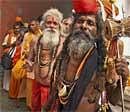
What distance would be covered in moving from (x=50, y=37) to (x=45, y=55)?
5cm

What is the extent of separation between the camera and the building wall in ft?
2.70

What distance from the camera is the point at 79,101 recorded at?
719mm

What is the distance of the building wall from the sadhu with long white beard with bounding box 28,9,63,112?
3 centimetres

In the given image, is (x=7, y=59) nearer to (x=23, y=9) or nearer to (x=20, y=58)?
(x=20, y=58)

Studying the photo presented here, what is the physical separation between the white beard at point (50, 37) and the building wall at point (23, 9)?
0.10m

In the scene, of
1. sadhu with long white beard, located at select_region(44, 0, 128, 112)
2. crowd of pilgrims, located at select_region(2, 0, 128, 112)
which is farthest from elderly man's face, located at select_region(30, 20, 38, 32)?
sadhu with long white beard, located at select_region(44, 0, 128, 112)

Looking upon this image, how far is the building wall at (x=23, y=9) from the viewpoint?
0.82 m

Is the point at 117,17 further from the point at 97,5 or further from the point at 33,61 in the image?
the point at 33,61

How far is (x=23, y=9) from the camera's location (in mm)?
840

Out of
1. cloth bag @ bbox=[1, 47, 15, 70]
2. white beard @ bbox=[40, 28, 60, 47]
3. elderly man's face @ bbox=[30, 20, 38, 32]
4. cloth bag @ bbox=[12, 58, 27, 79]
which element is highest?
elderly man's face @ bbox=[30, 20, 38, 32]

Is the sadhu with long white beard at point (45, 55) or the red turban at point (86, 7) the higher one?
the red turban at point (86, 7)

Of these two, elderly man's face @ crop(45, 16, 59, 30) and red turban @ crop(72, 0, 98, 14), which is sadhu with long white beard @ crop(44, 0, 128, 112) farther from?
elderly man's face @ crop(45, 16, 59, 30)

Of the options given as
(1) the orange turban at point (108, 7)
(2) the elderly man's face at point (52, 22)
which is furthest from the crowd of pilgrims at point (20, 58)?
(1) the orange turban at point (108, 7)

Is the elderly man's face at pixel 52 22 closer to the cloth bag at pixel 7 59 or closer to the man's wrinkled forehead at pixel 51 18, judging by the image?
the man's wrinkled forehead at pixel 51 18
